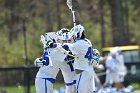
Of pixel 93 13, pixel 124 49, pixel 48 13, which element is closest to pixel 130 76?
pixel 124 49

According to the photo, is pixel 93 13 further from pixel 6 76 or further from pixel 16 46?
pixel 6 76

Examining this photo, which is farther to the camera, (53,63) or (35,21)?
(35,21)

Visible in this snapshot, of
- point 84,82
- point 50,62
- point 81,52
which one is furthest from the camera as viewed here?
point 50,62

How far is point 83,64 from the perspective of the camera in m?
16.5

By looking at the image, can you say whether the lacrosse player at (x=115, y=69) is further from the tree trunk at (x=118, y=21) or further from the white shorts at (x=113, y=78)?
the tree trunk at (x=118, y=21)

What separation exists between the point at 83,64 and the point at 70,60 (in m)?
0.79

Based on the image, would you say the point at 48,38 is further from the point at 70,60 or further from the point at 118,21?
the point at 118,21

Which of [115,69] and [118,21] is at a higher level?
[118,21]

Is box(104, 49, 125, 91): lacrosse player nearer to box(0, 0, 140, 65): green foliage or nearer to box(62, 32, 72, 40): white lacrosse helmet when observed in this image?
box(62, 32, 72, 40): white lacrosse helmet

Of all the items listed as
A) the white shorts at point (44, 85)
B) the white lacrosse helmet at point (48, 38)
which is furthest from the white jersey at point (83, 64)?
the white shorts at point (44, 85)

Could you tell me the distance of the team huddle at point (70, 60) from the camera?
16391mm

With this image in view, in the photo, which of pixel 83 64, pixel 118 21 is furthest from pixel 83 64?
pixel 118 21

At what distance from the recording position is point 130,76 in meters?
32.6

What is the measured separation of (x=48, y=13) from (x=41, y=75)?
99.2ft
